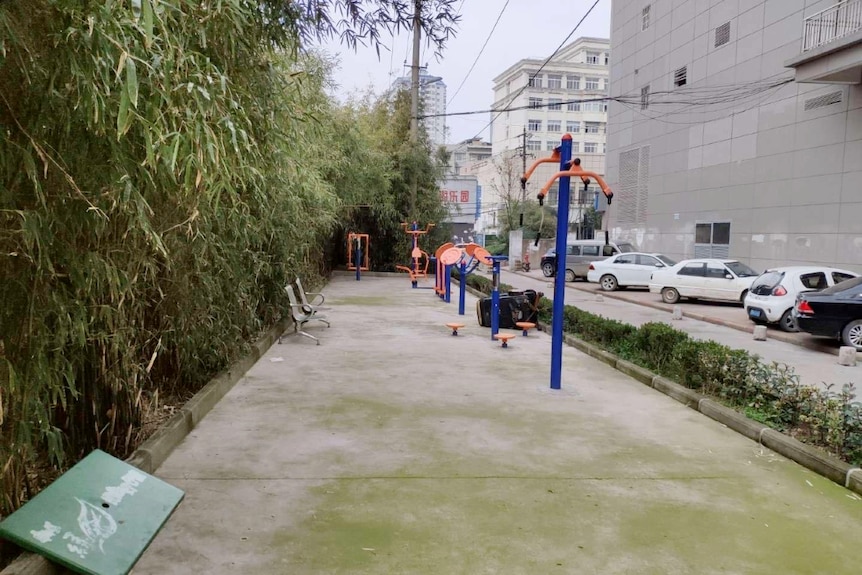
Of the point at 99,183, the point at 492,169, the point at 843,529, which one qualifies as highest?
the point at 492,169

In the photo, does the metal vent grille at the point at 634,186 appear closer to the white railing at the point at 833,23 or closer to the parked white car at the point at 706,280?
the parked white car at the point at 706,280

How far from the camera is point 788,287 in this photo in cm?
1135

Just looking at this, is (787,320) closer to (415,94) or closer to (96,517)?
(96,517)

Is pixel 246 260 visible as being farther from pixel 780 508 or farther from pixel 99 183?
pixel 780 508

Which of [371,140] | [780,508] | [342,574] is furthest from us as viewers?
[371,140]

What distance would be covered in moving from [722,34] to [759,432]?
18097 millimetres

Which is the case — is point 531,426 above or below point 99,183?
below

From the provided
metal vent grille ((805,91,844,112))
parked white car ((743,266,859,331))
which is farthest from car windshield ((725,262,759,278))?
metal vent grille ((805,91,844,112))

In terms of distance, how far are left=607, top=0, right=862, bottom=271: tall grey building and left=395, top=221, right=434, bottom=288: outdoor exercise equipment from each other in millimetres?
8568

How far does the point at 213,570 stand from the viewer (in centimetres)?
273

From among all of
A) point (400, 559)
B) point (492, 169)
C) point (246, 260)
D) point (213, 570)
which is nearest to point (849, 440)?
point (400, 559)

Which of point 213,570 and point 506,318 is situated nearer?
point 213,570

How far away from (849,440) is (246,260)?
575 centimetres

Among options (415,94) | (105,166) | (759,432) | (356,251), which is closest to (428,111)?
(415,94)
